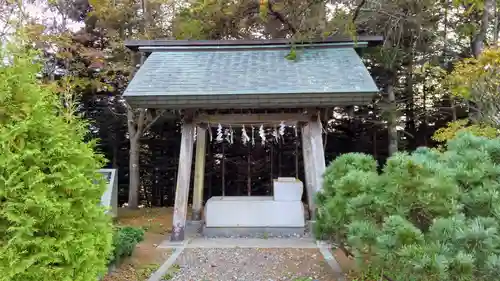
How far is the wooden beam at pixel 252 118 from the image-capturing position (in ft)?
20.3

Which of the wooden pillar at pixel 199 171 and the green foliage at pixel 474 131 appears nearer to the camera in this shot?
the green foliage at pixel 474 131

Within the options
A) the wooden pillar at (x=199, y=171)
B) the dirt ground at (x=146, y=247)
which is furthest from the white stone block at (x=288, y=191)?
the dirt ground at (x=146, y=247)

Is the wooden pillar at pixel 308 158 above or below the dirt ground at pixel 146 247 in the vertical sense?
above

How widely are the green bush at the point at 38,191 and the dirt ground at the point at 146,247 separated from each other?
1.65m

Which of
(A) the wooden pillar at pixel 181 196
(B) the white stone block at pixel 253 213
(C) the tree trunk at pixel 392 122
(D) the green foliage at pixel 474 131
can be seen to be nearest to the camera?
(D) the green foliage at pixel 474 131

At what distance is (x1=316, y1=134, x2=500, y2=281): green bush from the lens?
6.48 feet

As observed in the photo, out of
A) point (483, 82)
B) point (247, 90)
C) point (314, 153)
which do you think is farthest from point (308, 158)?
point (483, 82)

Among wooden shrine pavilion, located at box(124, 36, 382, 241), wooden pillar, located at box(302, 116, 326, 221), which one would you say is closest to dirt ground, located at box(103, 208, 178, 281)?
wooden shrine pavilion, located at box(124, 36, 382, 241)

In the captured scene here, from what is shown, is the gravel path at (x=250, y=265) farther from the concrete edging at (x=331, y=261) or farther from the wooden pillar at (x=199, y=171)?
the wooden pillar at (x=199, y=171)

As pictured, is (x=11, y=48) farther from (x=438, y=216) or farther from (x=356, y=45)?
(x=356, y=45)

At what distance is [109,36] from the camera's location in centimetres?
941

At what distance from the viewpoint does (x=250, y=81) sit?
18.1ft

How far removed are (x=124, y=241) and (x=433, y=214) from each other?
3.38 m

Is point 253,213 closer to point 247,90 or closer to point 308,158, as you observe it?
point 308,158
